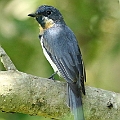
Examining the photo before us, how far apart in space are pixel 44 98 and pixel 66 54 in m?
0.82

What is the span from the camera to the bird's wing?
3.85 m

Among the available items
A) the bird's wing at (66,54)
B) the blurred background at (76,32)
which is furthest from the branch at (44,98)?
the blurred background at (76,32)

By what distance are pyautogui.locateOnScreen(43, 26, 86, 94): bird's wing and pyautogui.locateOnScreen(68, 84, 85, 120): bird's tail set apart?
0.22 feet

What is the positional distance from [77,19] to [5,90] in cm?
150

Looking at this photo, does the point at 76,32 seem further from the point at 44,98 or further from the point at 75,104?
the point at 44,98

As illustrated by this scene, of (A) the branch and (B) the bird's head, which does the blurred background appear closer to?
(B) the bird's head

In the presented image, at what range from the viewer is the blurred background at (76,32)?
4180mm

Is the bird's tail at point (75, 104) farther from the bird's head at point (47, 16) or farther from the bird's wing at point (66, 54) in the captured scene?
the bird's head at point (47, 16)

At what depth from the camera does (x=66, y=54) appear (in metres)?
4.11

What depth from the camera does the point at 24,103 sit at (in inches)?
129

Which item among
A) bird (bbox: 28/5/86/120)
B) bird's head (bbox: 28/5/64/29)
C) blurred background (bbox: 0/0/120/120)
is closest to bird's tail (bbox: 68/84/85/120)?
bird (bbox: 28/5/86/120)

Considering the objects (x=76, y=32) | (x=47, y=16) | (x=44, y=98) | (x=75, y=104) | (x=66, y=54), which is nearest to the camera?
(x=44, y=98)

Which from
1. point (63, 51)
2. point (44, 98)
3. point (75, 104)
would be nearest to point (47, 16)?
point (63, 51)

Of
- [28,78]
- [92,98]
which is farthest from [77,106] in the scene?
[28,78]
